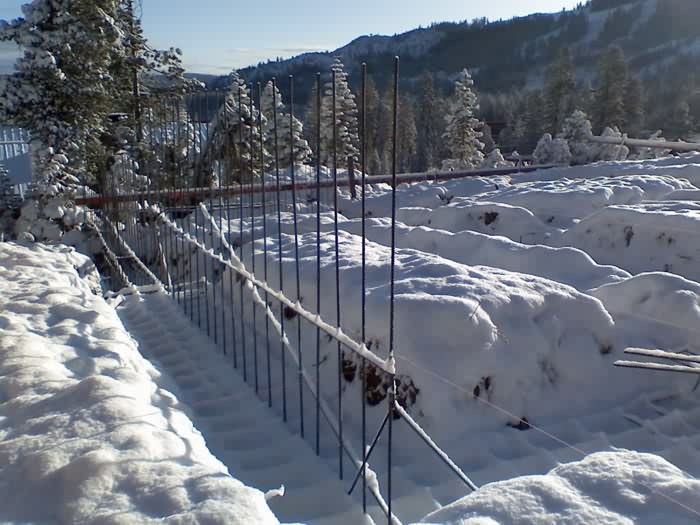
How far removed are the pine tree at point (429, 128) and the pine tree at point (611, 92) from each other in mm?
12911

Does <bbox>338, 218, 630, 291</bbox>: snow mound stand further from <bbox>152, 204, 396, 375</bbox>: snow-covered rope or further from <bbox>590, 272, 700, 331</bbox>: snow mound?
<bbox>152, 204, 396, 375</bbox>: snow-covered rope

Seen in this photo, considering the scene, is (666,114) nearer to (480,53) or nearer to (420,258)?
(420,258)

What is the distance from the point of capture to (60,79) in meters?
10.7

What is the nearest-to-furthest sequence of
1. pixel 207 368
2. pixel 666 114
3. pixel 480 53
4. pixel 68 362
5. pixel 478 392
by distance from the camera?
pixel 68 362 → pixel 478 392 → pixel 207 368 → pixel 666 114 → pixel 480 53

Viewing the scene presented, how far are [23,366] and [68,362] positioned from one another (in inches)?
14.3

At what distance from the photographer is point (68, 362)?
409 cm

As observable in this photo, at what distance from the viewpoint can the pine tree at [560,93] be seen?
38969 mm

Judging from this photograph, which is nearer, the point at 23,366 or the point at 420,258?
the point at 23,366

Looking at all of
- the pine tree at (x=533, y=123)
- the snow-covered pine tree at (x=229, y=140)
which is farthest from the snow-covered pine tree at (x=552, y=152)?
the pine tree at (x=533, y=123)

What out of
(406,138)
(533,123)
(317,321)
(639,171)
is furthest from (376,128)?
(317,321)

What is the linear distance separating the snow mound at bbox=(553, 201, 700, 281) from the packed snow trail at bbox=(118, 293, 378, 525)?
218 inches

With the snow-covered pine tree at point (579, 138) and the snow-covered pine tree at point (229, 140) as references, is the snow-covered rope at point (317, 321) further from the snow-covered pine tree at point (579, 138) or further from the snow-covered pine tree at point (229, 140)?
the snow-covered pine tree at point (579, 138)

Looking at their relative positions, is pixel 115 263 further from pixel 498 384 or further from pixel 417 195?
pixel 417 195

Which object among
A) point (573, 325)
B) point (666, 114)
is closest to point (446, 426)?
point (573, 325)
